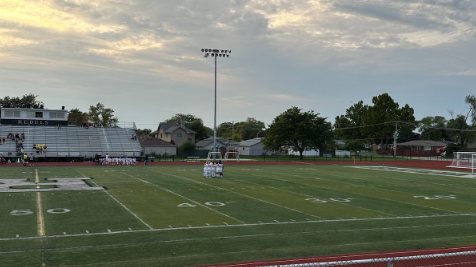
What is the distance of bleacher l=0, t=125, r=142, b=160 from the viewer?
186ft

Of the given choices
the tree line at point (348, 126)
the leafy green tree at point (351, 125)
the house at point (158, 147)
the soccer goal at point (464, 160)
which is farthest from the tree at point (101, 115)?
the soccer goal at point (464, 160)

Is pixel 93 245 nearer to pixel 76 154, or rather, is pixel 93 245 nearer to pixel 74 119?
pixel 76 154

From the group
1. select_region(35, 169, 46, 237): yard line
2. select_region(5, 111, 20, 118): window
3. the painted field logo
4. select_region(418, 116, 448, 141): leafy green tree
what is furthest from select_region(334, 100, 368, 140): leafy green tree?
select_region(35, 169, 46, 237): yard line

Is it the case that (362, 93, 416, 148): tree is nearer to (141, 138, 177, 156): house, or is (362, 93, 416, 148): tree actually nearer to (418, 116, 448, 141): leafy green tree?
(418, 116, 448, 141): leafy green tree

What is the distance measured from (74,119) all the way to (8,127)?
43.5 m

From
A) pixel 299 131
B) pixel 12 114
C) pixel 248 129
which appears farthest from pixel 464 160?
pixel 248 129

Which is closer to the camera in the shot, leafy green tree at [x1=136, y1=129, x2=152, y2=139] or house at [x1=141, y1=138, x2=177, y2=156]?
house at [x1=141, y1=138, x2=177, y2=156]

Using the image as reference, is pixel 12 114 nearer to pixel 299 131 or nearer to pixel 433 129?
pixel 299 131

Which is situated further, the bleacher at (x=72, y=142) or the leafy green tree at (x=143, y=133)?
the leafy green tree at (x=143, y=133)

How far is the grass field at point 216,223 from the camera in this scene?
1136cm

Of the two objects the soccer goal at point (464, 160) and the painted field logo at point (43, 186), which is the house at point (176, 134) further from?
the painted field logo at point (43, 186)

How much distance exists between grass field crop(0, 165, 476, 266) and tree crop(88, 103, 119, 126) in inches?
3380

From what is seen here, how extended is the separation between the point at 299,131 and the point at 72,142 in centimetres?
3237

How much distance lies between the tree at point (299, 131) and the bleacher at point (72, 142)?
830 inches
